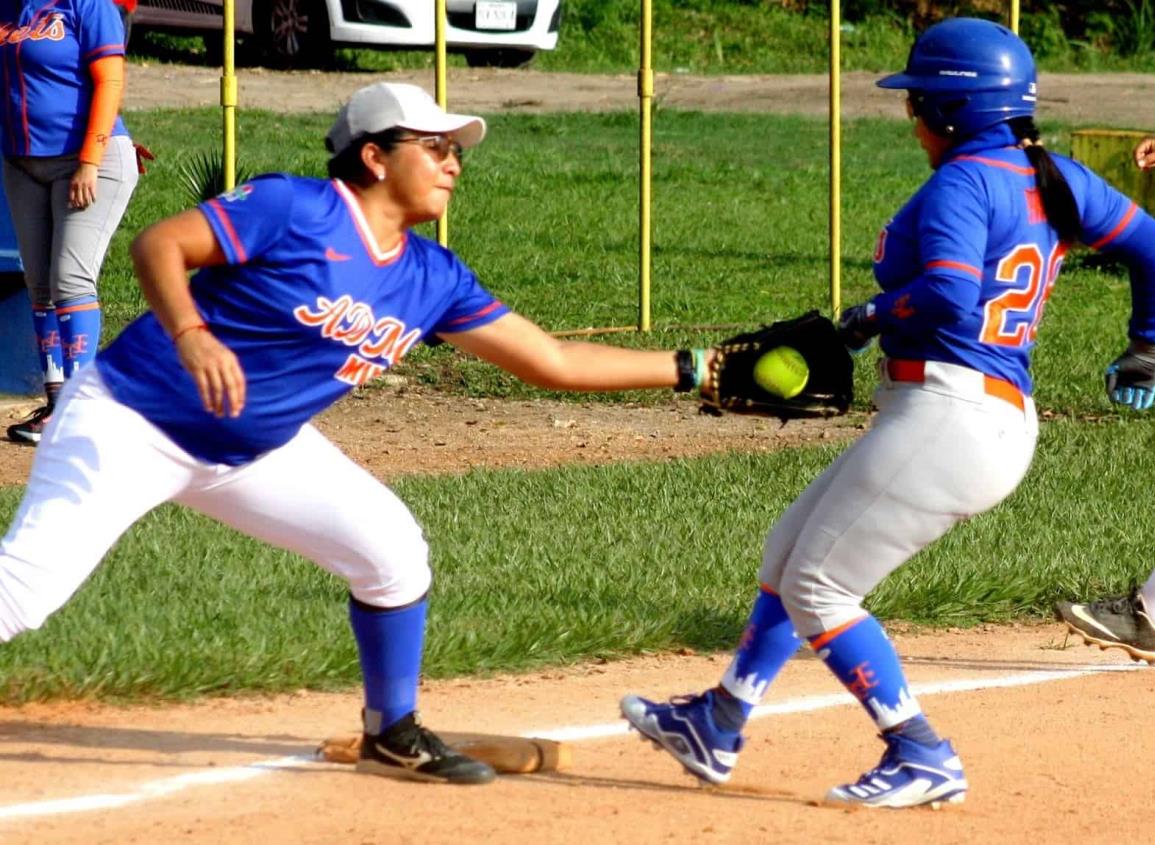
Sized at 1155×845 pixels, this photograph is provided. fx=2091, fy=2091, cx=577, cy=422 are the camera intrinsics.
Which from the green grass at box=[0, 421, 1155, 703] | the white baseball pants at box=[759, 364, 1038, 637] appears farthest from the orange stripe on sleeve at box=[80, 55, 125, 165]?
the white baseball pants at box=[759, 364, 1038, 637]

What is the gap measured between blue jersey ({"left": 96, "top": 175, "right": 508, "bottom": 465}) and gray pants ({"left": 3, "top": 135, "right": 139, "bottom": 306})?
428cm

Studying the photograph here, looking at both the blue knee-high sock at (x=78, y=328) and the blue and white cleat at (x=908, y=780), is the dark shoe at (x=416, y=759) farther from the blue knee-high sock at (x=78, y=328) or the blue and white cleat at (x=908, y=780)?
the blue knee-high sock at (x=78, y=328)

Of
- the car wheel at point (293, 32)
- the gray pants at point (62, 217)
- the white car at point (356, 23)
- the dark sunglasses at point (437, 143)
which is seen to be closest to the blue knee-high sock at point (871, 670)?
the dark sunglasses at point (437, 143)

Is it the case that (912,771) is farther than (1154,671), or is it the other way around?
(1154,671)

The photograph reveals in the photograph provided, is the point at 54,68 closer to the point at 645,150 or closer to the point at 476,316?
the point at 645,150

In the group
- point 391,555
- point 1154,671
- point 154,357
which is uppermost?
point 154,357

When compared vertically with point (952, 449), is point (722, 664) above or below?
below

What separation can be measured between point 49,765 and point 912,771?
2038mm

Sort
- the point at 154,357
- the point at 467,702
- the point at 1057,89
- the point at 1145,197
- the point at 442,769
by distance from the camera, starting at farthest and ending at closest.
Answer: the point at 1057,89, the point at 1145,197, the point at 467,702, the point at 442,769, the point at 154,357

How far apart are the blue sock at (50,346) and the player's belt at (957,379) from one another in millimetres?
5161

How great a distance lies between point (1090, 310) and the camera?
1384cm

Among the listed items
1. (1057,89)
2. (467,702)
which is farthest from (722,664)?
(1057,89)

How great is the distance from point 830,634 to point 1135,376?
1.15 m

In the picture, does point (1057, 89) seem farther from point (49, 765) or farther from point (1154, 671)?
point (49, 765)
